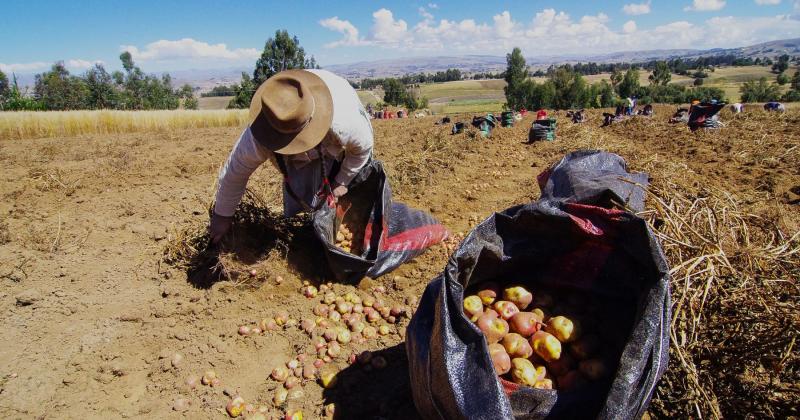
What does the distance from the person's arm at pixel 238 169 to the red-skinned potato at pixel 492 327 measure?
5.53 ft

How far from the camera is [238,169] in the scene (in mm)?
2557

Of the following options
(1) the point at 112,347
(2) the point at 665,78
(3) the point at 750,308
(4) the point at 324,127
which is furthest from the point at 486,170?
(2) the point at 665,78

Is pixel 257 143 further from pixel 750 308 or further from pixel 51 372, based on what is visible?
pixel 750 308

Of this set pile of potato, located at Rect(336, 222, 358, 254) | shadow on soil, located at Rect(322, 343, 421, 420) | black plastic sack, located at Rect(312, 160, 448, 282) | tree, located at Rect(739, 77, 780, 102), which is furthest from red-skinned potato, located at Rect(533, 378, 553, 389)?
tree, located at Rect(739, 77, 780, 102)

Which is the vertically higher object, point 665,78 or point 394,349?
point 665,78

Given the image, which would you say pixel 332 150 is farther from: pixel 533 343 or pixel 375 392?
pixel 533 343

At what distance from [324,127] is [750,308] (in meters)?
2.33

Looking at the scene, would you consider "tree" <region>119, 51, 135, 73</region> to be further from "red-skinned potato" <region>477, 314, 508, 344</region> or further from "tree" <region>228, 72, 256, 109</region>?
"red-skinned potato" <region>477, 314, 508, 344</region>

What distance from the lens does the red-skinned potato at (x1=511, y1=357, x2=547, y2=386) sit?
1.60m

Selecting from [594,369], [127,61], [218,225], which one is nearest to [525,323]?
[594,369]

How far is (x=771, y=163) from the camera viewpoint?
7.10 meters

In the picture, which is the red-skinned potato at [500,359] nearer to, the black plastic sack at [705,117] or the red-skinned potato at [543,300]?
the red-skinned potato at [543,300]

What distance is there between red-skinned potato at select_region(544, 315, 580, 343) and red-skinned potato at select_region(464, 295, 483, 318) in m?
0.33

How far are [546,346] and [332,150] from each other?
1.91 meters
